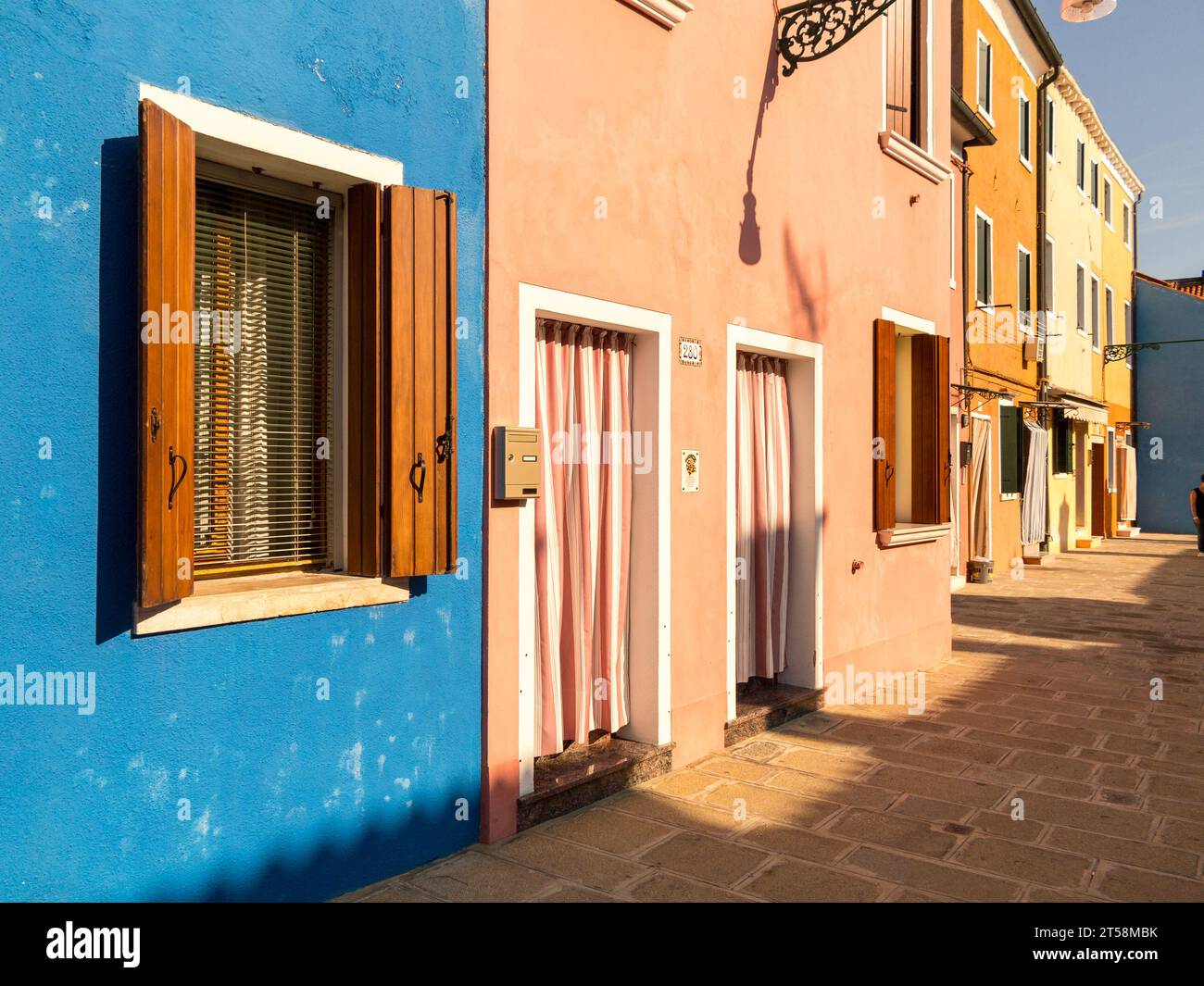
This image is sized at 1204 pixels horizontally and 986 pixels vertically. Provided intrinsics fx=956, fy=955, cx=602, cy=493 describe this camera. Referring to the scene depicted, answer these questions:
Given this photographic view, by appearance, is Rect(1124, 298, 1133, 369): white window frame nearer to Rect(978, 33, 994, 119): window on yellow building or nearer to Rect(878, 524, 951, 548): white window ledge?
Rect(978, 33, 994, 119): window on yellow building

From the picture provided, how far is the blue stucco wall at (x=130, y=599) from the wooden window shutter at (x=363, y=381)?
9.5 inches

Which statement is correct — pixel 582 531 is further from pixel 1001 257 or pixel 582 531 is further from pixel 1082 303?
pixel 1082 303

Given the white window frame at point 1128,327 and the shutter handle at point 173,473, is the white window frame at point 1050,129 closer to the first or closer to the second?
the white window frame at point 1128,327

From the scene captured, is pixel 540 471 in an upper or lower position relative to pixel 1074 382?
lower

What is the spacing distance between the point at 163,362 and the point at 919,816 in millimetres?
3932

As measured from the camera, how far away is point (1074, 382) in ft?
67.7

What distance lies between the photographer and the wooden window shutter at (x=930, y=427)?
8312 mm

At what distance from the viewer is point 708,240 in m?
5.67

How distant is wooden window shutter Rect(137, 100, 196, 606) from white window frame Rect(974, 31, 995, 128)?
14451 mm

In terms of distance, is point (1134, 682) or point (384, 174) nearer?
point (384, 174)
